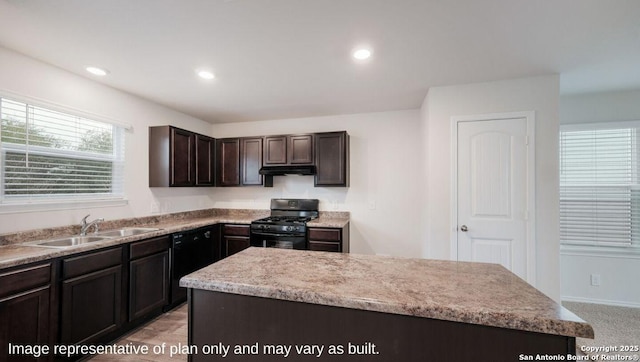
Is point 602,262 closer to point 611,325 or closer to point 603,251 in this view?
point 603,251

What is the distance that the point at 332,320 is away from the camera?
109cm

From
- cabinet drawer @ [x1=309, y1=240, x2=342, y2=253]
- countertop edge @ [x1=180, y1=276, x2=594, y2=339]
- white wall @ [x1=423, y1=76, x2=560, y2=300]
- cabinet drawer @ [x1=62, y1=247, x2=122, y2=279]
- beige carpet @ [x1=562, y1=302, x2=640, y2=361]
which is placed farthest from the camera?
cabinet drawer @ [x1=309, y1=240, x2=342, y2=253]

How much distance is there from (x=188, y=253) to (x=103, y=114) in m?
1.78

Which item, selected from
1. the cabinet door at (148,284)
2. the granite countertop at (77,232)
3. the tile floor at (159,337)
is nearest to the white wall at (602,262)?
the granite countertop at (77,232)

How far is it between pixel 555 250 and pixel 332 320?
269cm

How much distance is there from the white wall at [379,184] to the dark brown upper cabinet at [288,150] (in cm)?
35

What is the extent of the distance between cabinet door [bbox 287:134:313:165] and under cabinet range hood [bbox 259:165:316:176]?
0.30 feet

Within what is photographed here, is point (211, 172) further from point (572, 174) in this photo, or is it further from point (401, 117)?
point (572, 174)

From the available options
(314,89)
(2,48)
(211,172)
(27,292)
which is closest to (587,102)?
(314,89)

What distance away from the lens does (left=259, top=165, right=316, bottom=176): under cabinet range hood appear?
3.79m

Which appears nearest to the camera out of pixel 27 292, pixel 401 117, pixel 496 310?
pixel 496 310

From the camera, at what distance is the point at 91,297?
212 cm

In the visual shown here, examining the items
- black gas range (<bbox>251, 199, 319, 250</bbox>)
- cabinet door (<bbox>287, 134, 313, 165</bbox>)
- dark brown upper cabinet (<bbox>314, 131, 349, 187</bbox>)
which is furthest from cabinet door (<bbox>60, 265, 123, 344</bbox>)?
dark brown upper cabinet (<bbox>314, 131, 349, 187</bbox>)

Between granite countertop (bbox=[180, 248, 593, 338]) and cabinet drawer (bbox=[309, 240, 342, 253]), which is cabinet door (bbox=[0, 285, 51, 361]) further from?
cabinet drawer (bbox=[309, 240, 342, 253])
